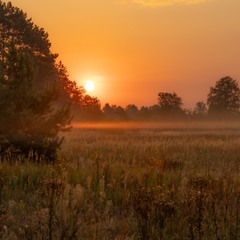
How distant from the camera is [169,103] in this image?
98.2 meters

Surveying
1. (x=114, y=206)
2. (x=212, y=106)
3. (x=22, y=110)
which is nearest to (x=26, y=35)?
(x=22, y=110)

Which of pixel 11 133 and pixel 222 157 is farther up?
pixel 11 133

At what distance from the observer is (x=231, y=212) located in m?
6.32

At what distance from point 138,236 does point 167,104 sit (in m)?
93.8

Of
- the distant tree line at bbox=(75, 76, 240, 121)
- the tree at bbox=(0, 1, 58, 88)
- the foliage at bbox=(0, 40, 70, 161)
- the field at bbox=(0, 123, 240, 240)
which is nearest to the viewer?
the field at bbox=(0, 123, 240, 240)

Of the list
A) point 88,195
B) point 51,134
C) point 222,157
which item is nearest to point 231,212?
point 88,195

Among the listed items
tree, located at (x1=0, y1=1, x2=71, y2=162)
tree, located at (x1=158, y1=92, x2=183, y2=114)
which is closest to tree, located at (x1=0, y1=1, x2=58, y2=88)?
tree, located at (x1=0, y1=1, x2=71, y2=162)


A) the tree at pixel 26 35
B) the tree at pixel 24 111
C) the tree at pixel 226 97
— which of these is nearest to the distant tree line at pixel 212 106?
the tree at pixel 226 97

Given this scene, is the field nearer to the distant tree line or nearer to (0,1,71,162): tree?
(0,1,71,162): tree

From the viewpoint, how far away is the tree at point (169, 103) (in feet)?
317

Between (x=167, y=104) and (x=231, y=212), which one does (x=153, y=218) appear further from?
(x=167, y=104)

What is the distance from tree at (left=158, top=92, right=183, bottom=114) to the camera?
96750 mm

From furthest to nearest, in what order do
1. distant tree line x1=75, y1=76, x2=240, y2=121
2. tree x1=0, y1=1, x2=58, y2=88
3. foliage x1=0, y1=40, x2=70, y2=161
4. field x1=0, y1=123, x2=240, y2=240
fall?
distant tree line x1=75, y1=76, x2=240, y2=121 → tree x1=0, y1=1, x2=58, y2=88 → foliage x1=0, y1=40, x2=70, y2=161 → field x1=0, y1=123, x2=240, y2=240

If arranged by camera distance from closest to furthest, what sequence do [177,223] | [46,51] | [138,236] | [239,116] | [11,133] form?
1. [138,236]
2. [177,223]
3. [11,133]
4. [46,51]
5. [239,116]
